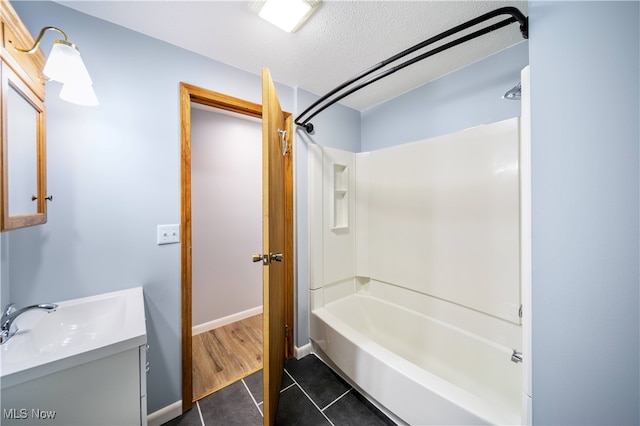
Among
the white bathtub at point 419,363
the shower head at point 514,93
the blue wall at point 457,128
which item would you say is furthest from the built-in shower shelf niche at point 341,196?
the shower head at point 514,93

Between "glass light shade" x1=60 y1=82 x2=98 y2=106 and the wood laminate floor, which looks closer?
"glass light shade" x1=60 y1=82 x2=98 y2=106

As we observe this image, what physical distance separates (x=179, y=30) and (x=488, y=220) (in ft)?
7.42

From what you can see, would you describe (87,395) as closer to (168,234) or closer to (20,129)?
(168,234)

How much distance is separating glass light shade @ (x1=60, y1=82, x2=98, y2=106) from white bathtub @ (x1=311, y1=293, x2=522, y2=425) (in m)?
1.94

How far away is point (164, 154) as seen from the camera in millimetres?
1345

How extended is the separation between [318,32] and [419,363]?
247 cm

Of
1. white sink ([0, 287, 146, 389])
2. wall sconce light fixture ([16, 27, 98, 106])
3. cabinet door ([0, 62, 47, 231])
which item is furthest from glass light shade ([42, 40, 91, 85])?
white sink ([0, 287, 146, 389])

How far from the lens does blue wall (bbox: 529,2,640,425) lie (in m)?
0.52

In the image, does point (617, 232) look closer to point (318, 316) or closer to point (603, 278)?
point (603, 278)

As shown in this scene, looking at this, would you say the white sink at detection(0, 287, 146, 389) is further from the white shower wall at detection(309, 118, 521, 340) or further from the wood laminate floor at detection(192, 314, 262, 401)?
the white shower wall at detection(309, 118, 521, 340)

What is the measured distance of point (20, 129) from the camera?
0.84 metres

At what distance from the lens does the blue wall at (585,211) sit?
52cm

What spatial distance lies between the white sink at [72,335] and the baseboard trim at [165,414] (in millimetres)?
724

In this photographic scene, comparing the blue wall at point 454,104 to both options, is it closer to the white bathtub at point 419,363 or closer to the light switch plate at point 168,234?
the white bathtub at point 419,363
